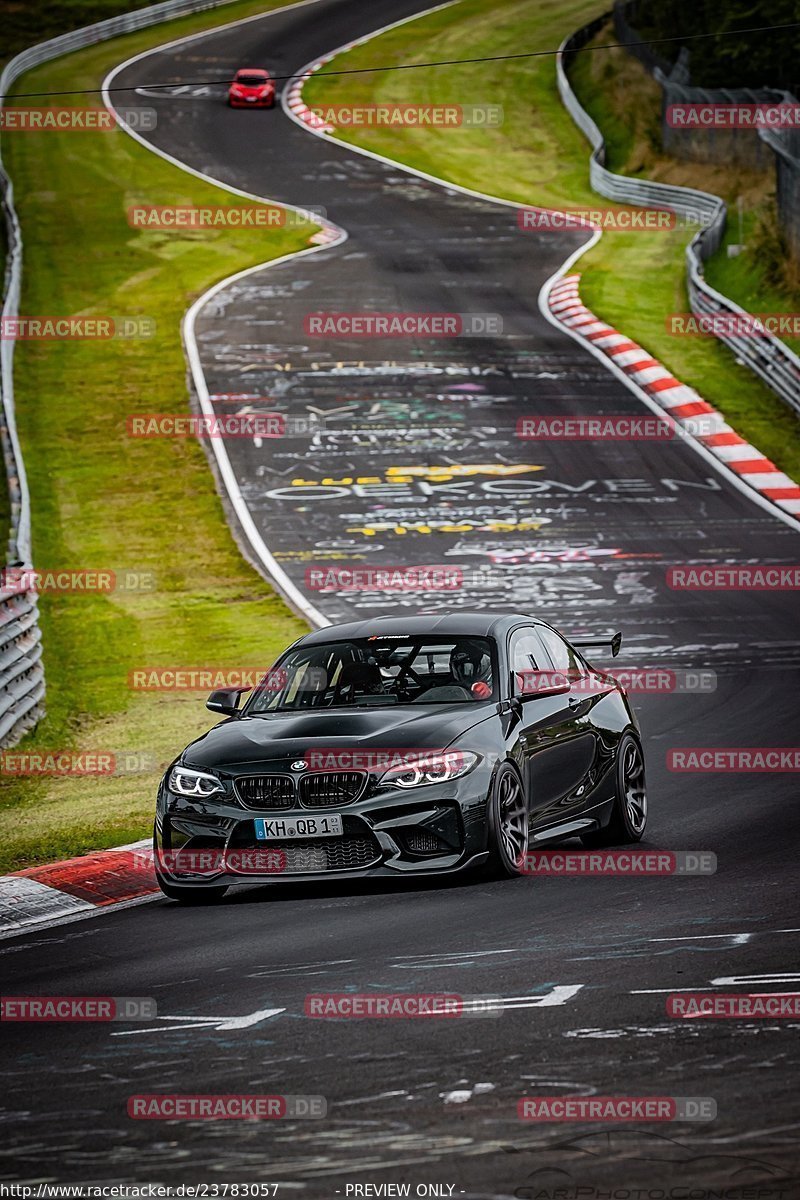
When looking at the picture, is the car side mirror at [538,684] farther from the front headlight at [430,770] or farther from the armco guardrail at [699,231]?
the armco guardrail at [699,231]

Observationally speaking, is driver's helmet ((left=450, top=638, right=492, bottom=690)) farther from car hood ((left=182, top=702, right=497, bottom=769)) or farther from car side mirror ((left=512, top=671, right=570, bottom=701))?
car hood ((left=182, top=702, right=497, bottom=769))

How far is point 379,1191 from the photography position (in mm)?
5184

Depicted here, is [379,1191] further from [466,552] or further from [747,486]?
[747,486]

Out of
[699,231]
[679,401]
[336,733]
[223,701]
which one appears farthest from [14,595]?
[699,231]

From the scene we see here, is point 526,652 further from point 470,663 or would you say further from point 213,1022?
point 213,1022

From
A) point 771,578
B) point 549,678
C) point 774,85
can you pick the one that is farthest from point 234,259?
point 549,678

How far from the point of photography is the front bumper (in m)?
9.74

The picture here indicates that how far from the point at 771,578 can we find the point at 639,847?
12.2m

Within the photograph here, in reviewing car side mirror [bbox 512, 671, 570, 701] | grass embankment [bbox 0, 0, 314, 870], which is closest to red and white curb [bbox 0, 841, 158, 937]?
grass embankment [bbox 0, 0, 314, 870]

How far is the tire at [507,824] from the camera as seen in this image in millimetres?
9945

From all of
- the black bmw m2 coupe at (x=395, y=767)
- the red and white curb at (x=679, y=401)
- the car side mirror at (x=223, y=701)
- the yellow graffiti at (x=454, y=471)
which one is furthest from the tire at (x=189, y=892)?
the yellow graffiti at (x=454, y=471)

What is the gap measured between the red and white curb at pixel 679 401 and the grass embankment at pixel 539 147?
0.32 meters

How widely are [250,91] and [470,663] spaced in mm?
55514

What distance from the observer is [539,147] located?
59219 mm
